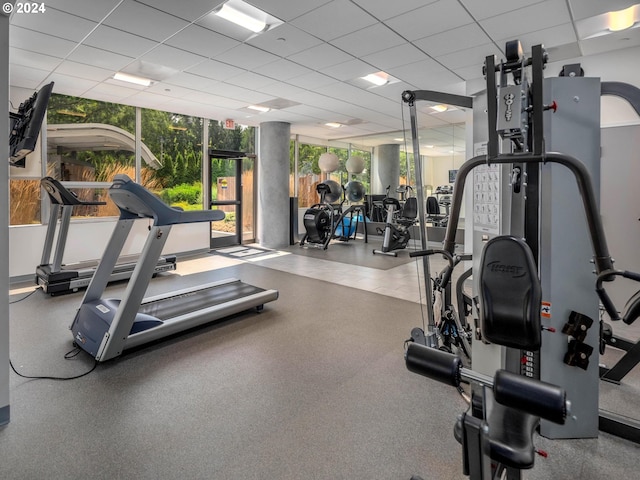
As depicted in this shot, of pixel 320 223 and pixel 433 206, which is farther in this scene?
pixel 433 206

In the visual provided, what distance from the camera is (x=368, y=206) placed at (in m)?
10.1

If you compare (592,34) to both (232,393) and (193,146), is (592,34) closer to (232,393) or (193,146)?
(232,393)

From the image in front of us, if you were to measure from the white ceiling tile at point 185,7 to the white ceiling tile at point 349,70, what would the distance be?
6.36 ft

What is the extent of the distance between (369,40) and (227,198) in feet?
18.2

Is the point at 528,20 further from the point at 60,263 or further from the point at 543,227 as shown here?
the point at 60,263

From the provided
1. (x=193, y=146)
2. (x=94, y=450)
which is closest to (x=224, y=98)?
(x=193, y=146)

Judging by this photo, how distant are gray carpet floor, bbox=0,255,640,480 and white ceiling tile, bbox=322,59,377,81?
11.0ft

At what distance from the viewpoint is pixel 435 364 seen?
4.42 feet

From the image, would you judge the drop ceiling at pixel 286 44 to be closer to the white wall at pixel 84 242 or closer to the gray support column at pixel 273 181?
the gray support column at pixel 273 181

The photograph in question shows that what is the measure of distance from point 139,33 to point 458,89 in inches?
178

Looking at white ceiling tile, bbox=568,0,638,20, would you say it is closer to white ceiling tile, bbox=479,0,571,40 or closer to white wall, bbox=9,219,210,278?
white ceiling tile, bbox=479,0,571,40

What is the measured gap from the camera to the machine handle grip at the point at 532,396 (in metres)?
1.09

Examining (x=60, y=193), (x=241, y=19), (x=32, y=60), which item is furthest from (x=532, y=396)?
(x=32, y=60)

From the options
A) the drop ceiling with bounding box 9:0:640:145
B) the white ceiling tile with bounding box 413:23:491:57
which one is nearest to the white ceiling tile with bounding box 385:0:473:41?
the drop ceiling with bounding box 9:0:640:145
